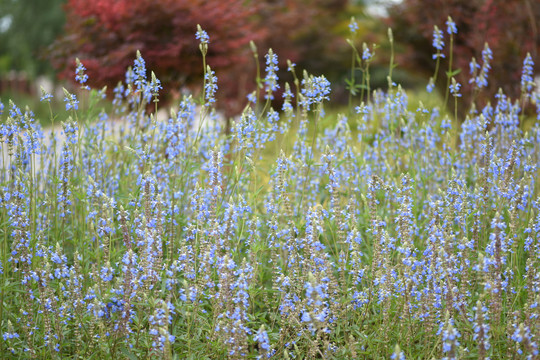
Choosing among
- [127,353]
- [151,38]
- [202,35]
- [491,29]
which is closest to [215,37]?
[151,38]

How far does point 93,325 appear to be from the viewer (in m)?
3.03

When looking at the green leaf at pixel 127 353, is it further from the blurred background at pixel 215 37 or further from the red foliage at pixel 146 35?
the red foliage at pixel 146 35

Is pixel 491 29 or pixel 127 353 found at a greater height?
pixel 491 29

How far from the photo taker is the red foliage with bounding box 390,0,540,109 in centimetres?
779

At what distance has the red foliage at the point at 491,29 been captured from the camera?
25.6 feet

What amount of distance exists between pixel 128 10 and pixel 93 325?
4861mm

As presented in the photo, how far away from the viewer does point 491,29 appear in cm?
843

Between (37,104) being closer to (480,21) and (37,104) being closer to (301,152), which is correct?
(480,21)

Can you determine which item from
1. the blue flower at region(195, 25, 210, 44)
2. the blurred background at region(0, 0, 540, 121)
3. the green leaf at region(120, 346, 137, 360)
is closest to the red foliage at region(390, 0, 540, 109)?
the blurred background at region(0, 0, 540, 121)

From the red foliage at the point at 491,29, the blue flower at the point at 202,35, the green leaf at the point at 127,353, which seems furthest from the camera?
the red foliage at the point at 491,29

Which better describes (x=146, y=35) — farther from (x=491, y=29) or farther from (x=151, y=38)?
(x=491, y=29)

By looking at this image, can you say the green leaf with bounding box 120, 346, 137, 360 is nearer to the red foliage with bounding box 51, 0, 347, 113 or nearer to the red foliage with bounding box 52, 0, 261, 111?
the red foliage with bounding box 51, 0, 347, 113

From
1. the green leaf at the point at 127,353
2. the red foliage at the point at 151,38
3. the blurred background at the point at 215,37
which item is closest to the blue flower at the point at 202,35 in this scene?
the blurred background at the point at 215,37

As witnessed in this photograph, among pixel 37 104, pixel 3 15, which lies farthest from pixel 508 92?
pixel 3 15
